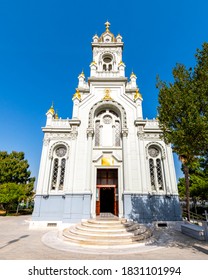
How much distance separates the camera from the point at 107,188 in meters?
15.5

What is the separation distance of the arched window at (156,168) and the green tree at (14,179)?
66.3 ft

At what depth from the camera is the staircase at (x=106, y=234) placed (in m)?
8.68

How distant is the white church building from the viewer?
13.6m

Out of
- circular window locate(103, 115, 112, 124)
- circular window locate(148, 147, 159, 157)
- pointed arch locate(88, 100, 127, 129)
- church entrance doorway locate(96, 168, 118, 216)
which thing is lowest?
church entrance doorway locate(96, 168, 118, 216)

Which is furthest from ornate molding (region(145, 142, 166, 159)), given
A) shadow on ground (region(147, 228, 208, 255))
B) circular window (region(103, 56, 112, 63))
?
circular window (region(103, 56, 112, 63))

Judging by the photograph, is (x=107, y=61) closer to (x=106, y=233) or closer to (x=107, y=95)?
(x=107, y=95)

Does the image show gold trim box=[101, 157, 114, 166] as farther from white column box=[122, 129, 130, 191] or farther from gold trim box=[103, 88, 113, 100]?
gold trim box=[103, 88, 113, 100]

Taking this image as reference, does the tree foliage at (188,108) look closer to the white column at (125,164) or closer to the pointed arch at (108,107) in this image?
the white column at (125,164)

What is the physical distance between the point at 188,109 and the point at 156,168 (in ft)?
28.0

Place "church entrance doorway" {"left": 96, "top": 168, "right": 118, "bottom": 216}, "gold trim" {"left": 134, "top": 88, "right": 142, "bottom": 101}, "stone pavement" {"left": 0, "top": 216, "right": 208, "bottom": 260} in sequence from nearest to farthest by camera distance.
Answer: "stone pavement" {"left": 0, "top": 216, "right": 208, "bottom": 260} < "church entrance doorway" {"left": 96, "top": 168, "right": 118, "bottom": 216} < "gold trim" {"left": 134, "top": 88, "right": 142, "bottom": 101}

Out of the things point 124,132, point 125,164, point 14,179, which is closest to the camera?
point 125,164

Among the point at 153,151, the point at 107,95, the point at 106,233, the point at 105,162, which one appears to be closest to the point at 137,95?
the point at 107,95

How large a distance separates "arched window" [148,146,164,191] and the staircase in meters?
5.09
